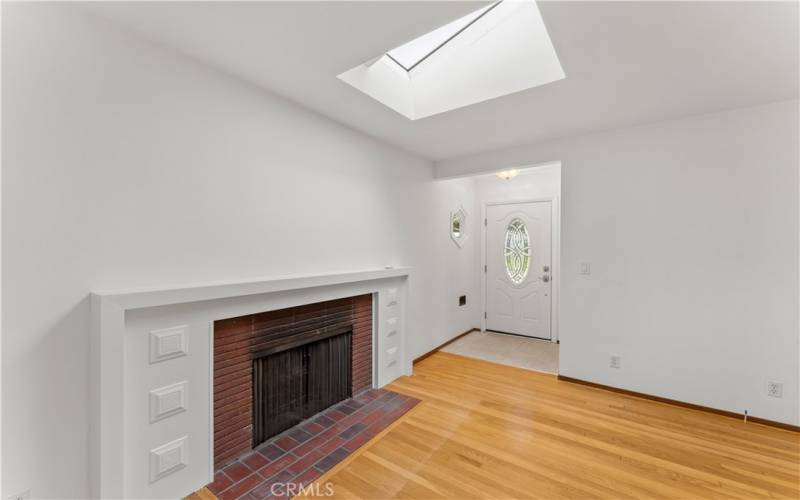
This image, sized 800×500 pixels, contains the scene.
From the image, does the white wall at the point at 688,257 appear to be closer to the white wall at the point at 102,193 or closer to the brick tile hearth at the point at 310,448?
the brick tile hearth at the point at 310,448

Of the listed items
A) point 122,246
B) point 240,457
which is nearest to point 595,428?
point 240,457

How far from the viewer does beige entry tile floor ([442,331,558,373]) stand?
387 centimetres

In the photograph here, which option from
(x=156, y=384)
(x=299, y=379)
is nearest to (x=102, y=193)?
(x=156, y=384)

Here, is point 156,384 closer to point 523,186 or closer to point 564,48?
point 564,48

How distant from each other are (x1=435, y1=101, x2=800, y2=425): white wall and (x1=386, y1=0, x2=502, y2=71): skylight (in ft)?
5.17

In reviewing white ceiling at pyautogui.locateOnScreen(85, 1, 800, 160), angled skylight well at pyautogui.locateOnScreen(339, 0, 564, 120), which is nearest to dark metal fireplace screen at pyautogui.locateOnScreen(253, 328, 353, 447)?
white ceiling at pyautogui.locateOnScreen(85, 1, 800, 160)

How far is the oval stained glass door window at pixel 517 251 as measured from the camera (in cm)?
492

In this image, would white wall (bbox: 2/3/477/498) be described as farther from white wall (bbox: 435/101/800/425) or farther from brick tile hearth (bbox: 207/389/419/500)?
white wall (bbox: 435/101/800/425)

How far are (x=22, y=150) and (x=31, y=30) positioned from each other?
1.70 ft

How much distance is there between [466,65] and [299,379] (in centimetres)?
268

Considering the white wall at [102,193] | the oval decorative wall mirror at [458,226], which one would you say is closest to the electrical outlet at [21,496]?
the white wall at [102,193]

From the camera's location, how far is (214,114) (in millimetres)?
2016

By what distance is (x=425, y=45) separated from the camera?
99.1 inches

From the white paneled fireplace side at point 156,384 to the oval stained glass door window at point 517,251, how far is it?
3804 millimetres
